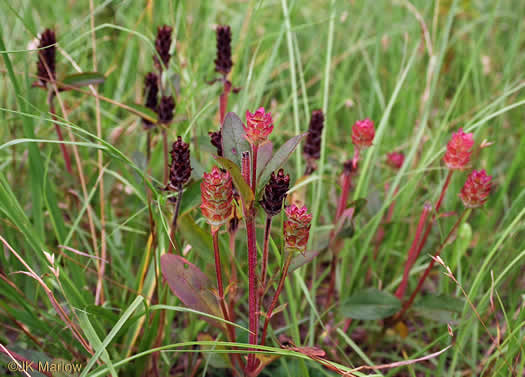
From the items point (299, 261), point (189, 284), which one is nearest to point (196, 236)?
point (189, 284)

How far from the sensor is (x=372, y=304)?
1.05m

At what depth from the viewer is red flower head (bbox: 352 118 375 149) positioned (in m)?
1.06

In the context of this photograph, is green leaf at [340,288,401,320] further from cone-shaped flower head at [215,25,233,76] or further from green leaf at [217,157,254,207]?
cone-shaped flower head at [215,25,233,76]

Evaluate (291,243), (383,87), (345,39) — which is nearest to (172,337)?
(291,243)

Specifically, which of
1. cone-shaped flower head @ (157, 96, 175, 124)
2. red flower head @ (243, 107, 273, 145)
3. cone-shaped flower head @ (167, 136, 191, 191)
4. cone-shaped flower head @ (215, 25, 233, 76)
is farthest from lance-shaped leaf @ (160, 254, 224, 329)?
cone-shaped flower head @ (215, 25, 233, 76)

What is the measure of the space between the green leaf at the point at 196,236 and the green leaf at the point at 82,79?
1.72ft

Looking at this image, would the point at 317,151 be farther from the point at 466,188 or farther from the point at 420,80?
the point at 420,80

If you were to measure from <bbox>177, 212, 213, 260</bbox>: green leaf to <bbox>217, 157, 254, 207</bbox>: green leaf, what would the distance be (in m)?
0.21

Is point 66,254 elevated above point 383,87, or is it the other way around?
point 383,87

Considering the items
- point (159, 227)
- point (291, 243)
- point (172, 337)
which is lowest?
point (172, 337)

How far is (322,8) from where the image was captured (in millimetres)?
2848

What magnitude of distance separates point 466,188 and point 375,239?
49cm

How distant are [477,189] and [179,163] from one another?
25.4 inches

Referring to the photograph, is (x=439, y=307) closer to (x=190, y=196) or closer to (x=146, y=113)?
(x=190, y=196)
